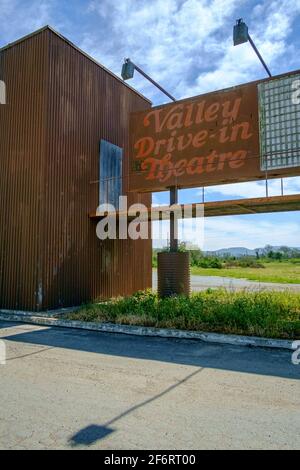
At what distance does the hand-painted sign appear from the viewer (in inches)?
433

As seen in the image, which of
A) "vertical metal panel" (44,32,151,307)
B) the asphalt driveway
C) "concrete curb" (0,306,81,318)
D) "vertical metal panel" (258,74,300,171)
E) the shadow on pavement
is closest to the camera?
the asphalt driveway

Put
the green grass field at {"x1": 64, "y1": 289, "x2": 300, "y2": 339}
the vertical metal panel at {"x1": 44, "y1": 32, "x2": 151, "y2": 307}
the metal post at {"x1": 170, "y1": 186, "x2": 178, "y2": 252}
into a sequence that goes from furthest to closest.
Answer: the metal post at {"x1": 170, "y1": 186, "x2": 178, "y2": 252}, the vertical metal panel at {"x1": 44, "y1": 32, "x2": 151, "y2": 307}, the green grass field at {"x1": 64, "y1": 289, "x2": 300, "y2": 339}

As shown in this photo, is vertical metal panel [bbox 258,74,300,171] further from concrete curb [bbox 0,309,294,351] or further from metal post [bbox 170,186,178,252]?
concrete curb [bbox 0,309,294,351]

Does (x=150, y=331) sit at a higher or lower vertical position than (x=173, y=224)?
lower

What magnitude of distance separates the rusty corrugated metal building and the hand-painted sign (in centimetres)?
196

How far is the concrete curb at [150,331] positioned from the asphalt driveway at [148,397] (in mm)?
329

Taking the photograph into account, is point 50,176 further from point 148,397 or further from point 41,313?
point 148,397

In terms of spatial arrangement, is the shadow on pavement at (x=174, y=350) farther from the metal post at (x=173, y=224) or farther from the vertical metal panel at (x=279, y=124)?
the vertical metal panel at (x=279, y=124)

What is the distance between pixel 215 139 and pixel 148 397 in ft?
29.9

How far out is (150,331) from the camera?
8.52 meters

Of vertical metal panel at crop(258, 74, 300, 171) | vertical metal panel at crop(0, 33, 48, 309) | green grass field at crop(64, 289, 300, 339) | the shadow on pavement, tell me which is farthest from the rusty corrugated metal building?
vertical metal panel at crop(258, 74, 300, 171)

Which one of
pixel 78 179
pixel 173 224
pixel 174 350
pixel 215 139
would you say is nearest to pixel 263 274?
pixel 173 224
